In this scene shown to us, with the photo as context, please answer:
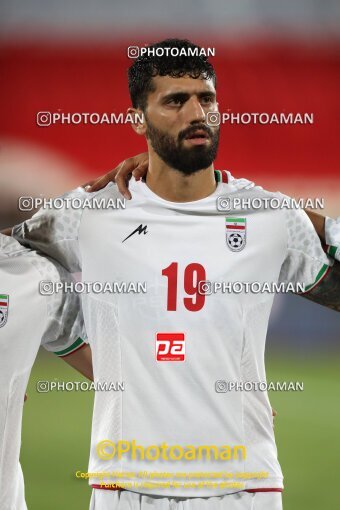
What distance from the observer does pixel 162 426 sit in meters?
2.00

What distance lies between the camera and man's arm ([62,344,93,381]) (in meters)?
2.27

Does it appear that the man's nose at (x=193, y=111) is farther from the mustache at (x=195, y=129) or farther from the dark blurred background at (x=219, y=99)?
the dark blurred background at (x=219, y=99)

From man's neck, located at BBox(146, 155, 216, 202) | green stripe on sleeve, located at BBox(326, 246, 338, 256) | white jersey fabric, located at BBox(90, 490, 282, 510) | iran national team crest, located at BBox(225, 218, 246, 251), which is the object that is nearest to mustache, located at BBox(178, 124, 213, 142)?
man's neck, located at BBox(146, 155, 216, 202)

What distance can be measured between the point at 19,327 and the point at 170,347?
0.44 meters

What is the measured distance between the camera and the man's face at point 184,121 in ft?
6.79

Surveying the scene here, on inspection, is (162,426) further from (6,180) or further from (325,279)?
(6,180)

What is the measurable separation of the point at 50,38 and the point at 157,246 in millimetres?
929

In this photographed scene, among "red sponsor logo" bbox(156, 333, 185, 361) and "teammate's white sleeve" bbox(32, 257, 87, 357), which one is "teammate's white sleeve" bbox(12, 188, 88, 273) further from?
"red sponsor logo" bbox(156, 333, 185, 361)

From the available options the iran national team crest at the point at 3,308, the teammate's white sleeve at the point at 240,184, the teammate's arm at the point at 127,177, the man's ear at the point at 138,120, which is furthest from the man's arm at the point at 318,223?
the iran national team crest at the point at 3,308

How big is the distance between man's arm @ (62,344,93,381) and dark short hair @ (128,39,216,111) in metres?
0.75

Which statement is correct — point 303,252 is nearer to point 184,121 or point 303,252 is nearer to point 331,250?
point 331,250

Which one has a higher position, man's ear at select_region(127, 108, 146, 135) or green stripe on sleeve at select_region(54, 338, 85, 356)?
man's ear at select_region(127, 108, 146, 135)

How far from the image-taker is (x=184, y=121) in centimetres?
207

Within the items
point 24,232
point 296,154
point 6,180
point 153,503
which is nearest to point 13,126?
point 6,180
